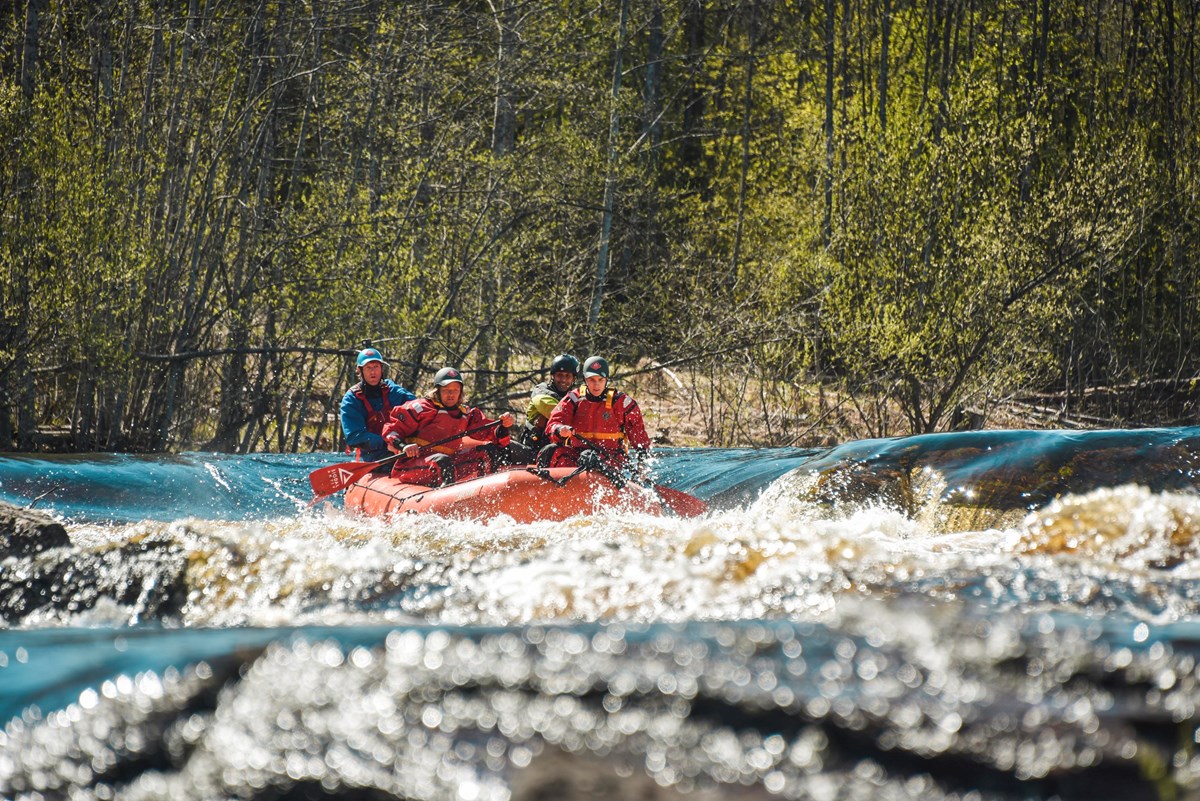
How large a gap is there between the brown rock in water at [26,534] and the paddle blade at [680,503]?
4.37 m

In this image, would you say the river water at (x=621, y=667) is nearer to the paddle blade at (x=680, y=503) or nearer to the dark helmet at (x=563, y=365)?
the paddle blade at (x=680, y=503)

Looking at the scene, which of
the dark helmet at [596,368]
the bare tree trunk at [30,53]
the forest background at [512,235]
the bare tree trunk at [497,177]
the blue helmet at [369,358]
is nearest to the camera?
the dark helmet at [596,368]

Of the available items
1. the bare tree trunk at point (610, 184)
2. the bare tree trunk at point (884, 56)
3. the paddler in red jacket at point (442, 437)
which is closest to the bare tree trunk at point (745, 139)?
the bare tree trunk at point (884, 56)

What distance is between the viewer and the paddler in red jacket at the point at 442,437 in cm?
956

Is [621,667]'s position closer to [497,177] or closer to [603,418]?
[603,418]

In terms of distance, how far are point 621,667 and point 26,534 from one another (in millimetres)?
3970

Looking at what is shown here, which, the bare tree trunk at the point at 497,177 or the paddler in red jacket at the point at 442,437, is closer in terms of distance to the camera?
the paddler in red jacket at the point at 442,437

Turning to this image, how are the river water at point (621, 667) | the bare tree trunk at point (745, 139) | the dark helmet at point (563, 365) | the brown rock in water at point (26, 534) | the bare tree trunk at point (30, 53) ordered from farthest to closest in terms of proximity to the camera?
1. the bare tree trunk at point (745, 139)
2. the bare tree trunk at point (30, 53)
3. the dark helmet at point (563, 365)
4. the brown rock in water at point (26, 534)
5. the river water at point (621, 667)

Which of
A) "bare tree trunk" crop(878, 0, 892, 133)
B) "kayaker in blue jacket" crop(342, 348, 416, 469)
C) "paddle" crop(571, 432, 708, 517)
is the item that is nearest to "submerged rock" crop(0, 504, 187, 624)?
"paddle" crop(571, 432, 708, 517)

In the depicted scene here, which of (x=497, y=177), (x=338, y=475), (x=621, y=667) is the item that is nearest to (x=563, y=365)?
(x=338, y=475)

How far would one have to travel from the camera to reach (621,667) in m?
3.13

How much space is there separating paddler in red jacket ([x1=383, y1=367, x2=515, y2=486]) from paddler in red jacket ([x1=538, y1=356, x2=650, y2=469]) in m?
0.47

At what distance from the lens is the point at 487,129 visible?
1850 cm

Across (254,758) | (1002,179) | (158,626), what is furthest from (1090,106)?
(254,758)
